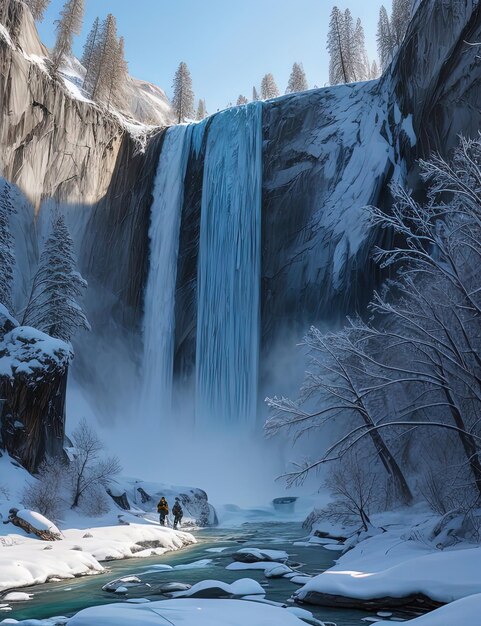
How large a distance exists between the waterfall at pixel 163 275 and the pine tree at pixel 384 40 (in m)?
26.0

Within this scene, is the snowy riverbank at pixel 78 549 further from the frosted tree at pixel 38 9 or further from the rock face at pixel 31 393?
the frosted tree at pixel 38 9

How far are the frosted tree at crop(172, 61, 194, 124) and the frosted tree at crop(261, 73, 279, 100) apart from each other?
61.6 ft

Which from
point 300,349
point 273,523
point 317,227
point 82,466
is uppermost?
point 317,227

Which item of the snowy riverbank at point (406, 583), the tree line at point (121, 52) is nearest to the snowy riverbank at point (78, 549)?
the snowy riverbank at point (406, 583)

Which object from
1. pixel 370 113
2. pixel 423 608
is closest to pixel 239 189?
pixel 370 113

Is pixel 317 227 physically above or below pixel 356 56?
below

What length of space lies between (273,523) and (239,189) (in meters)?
24.3

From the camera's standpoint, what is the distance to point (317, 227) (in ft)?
130

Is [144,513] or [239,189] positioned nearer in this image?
[144,513]

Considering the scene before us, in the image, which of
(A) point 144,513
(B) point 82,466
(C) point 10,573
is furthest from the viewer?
(A) point 144,513

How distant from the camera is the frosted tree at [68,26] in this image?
48.6 metres

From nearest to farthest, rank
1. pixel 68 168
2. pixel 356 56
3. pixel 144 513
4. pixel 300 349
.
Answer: pixel 144 513, pixel 300 349, pixel 68 168, pixel 356 56

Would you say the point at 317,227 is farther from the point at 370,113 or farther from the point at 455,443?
the point at 455,443

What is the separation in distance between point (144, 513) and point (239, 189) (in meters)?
25.4
